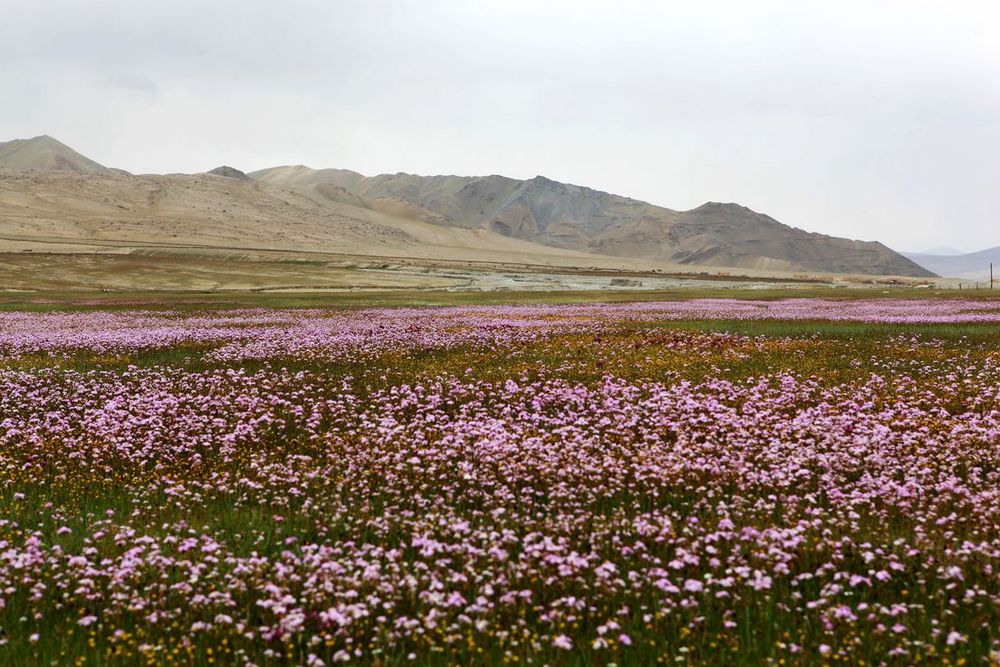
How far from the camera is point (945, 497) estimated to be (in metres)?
8.57

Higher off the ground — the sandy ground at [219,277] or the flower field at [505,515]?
the sandy ground at [219,277]

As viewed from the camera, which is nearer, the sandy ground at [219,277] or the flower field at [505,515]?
the flower field at [505,515]

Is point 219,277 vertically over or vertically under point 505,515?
over

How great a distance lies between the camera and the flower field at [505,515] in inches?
235

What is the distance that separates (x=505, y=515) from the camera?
8852 millimetres

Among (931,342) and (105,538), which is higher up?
(931,342)

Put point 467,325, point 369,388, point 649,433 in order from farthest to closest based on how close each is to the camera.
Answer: point 467,325 → point 369,388 → point 649,433

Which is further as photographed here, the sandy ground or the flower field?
the sandy ground

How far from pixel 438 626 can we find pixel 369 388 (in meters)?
11.2

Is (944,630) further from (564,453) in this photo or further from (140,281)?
(140,281)

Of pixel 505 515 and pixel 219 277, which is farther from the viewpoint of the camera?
pixel 219 277

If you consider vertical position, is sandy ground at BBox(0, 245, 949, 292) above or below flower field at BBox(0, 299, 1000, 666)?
above

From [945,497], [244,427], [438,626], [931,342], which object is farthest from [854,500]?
[931,342]

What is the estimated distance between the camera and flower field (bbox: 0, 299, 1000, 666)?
19.6 ft
